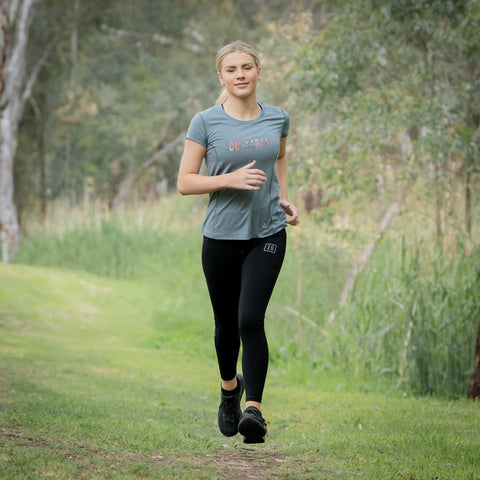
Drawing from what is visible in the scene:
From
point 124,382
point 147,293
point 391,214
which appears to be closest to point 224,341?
point 124,382

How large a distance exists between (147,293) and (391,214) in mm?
7087

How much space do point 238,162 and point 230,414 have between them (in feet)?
4.77

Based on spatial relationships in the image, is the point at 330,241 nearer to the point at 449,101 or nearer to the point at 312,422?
the point at 449,101

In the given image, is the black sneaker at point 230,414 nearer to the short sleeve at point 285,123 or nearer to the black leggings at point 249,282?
the black leggings at point 249,282

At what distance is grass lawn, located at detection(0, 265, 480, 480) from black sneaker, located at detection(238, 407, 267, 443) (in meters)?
0.21

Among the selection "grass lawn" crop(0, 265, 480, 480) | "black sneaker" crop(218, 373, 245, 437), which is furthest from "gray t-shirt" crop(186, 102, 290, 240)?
"grass lawn" crop(0, 265, 480, 480)

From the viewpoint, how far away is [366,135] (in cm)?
945

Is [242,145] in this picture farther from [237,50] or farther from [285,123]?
[237,50]

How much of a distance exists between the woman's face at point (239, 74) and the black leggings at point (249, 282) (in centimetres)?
77

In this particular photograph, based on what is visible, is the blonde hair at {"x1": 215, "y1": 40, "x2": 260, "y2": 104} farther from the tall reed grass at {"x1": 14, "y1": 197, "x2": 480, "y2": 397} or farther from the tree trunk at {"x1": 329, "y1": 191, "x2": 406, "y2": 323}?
the tree trunk at {"x1": 329, "y1": 191, "x2": 406, "y2": 323}

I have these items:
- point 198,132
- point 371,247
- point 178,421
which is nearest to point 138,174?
point 371,247

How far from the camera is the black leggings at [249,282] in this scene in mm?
4281

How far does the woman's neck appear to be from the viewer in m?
4.35

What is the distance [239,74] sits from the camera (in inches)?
170
